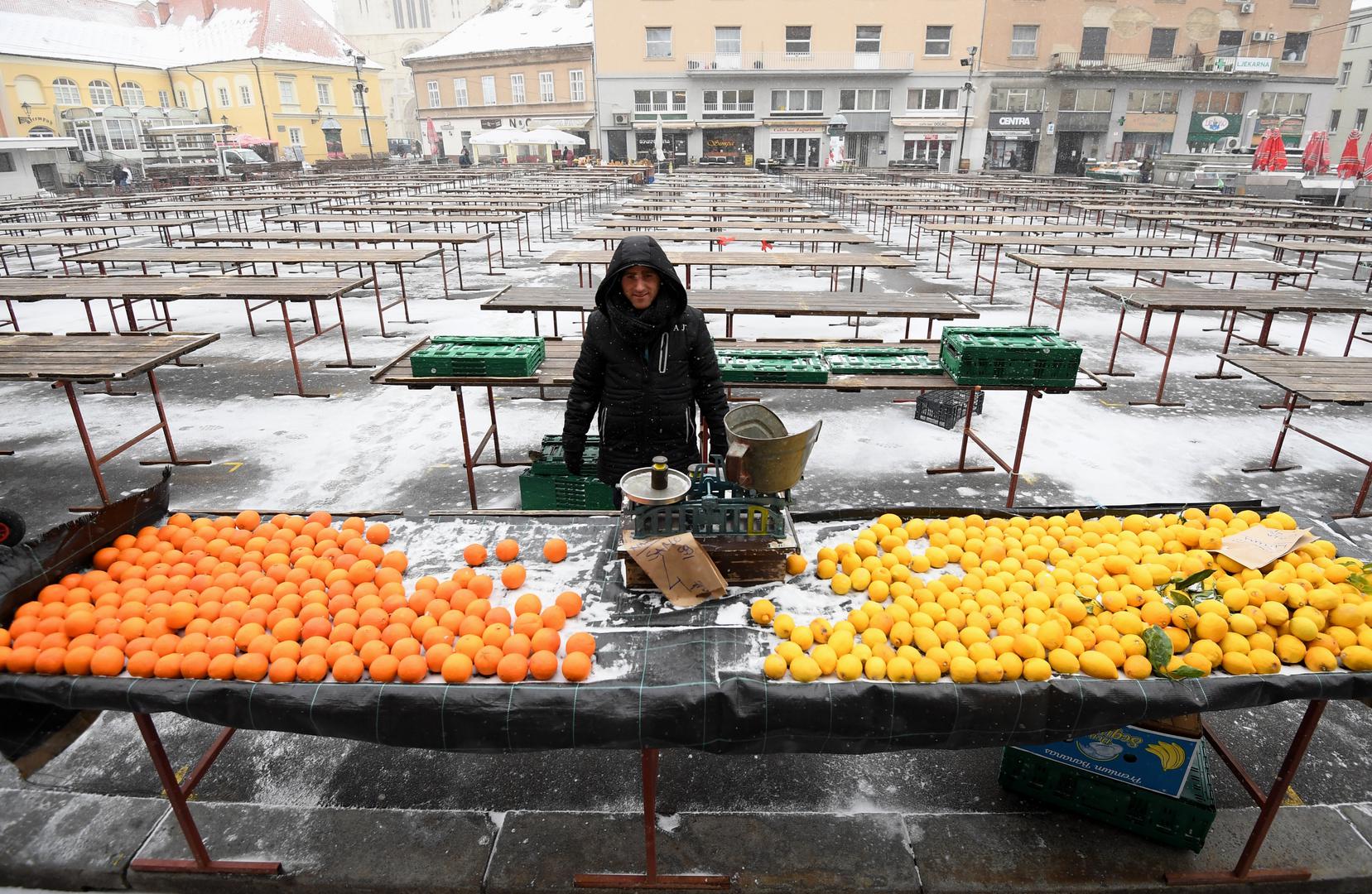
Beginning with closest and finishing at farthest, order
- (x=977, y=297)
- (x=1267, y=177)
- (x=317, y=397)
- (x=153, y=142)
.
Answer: (x=317, y=397) → (x=977, y=297) → (x=1267, y=177) → (x=153, y=142)

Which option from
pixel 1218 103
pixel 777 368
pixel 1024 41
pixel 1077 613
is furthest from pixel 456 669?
pixel 1218 103

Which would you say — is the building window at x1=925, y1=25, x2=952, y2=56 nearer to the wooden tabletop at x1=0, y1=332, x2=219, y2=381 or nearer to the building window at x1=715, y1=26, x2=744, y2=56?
the building window at x1=715, y1=26, x2=744, y2=56

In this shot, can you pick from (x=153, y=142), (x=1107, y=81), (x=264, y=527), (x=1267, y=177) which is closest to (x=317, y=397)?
(x=264, y=527)

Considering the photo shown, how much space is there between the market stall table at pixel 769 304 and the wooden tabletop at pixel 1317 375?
2.63 m

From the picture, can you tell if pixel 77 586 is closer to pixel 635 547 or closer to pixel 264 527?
pixel 264 527

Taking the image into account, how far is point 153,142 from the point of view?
45375 mm

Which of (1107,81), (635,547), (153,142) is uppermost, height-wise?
(1107,81)

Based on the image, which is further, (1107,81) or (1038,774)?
(1107,81)

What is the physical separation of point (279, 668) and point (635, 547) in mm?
1347

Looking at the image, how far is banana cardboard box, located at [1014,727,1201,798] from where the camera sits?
9.78 feet

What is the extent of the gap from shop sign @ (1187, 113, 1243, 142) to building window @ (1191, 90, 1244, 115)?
32 cm

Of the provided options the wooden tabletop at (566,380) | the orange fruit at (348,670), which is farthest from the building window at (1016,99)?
the orange fruit at (348,670)

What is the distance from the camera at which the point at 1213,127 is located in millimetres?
47500

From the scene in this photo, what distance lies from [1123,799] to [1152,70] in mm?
59052
